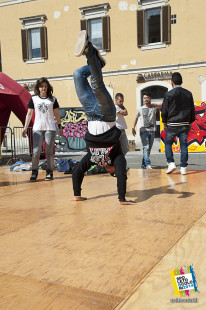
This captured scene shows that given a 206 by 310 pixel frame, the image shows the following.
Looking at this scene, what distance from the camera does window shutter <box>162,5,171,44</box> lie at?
14867 mm

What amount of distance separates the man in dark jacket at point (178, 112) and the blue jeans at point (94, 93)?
2527 mm

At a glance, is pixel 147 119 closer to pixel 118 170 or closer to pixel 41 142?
pixel 41 142

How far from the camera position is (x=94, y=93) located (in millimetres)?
3234

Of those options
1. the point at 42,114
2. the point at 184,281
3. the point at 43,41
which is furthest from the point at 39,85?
the point at 43,41

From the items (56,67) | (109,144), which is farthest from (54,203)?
(56,67)

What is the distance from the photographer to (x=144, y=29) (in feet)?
50.6

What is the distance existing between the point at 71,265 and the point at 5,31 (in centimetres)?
1826

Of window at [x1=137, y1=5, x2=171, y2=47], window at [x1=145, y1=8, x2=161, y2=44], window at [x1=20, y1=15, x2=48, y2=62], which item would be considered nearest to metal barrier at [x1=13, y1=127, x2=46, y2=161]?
window at [x1=20, y1=15, x2=48, y2=62]

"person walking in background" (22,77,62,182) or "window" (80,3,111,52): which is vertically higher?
"window" (80,3,111,52)

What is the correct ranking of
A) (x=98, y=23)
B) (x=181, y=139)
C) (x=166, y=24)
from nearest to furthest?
1. (x=181, y=139)
2. (x=166, y=24)
3. (x=98, y=23)

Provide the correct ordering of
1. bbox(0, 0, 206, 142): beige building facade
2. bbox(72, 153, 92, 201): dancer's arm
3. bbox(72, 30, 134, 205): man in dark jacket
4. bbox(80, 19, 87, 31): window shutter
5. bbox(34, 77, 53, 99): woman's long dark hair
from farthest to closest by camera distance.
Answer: bbox(80, 19, 87, 31): window shutter → bbox(0, 0, 206, 142): beige building facade → bbox(34, 77, 53, 99): woman's long dark hair → bbox(72, 153, 92, 201): dancer's arm → bbox(72, 30, 134, 205): man in dark jacket

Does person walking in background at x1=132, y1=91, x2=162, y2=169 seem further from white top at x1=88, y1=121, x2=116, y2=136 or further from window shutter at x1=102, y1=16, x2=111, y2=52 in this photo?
window shutter at x1=102, y1=16, x2=111, y2=52

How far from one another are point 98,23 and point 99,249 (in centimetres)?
1586

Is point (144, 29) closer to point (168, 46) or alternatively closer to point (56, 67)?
point (168, 46)
